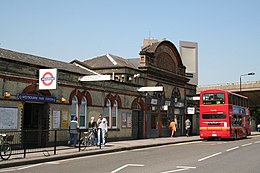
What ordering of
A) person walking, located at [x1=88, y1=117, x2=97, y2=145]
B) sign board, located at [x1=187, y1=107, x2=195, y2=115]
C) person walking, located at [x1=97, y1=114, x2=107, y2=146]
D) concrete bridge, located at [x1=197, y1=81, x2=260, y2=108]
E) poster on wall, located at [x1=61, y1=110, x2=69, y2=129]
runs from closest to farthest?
person walking, located at [x1=97, y1=114, x2=107, y2=146], person walking, located at [x1=88, y1=117, x2=97, y2=145], poster on wall, located at [x1=61, y1=110, x2=69, y2=129], sign board, located at [x1=187, y1=107, x2=195, y2=115], concrete bridge, located at [x1=197, y1=81, x2=260, y2=108]

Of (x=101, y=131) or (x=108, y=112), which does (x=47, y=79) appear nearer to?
(x=101, y=131)

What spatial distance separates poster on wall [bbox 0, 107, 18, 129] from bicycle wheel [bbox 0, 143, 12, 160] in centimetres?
317

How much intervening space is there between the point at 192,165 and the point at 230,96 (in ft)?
62.6

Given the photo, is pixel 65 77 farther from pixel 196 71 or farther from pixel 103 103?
pixel 196 71

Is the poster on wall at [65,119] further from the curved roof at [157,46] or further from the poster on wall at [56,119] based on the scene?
the curved roof at [157,46]

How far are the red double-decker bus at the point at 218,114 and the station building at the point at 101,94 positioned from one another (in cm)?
441

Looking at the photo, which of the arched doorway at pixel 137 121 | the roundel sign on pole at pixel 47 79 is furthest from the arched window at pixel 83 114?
the arched doorway at pixel 137 121

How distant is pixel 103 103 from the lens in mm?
26625

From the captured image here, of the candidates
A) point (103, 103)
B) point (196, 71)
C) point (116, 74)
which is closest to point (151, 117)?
point (116, 74)

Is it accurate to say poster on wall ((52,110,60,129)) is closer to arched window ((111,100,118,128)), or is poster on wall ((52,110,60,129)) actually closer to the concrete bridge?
arched window ((111,100,118,128))

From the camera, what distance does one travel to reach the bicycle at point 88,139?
70.5ft

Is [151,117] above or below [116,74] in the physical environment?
below

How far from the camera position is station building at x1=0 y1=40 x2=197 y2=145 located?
19.5 meters

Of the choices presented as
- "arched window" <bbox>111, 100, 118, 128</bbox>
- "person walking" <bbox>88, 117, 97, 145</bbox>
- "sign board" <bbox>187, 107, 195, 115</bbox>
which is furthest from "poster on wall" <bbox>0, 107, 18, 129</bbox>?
"sign board" <bbox>187, 107, 195, 115</bbox>
